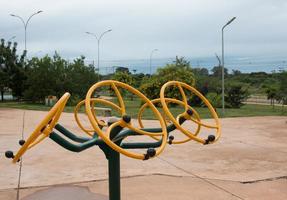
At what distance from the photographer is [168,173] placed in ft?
22.8

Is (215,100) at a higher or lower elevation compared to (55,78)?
lower

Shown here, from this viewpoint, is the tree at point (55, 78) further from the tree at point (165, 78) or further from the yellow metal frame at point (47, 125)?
the yellow metal frame at point (47, 125)

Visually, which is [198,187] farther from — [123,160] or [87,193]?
[123,160]

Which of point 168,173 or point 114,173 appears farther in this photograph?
point 168,173

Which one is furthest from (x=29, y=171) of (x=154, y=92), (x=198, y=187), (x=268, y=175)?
(x=154, y=92)

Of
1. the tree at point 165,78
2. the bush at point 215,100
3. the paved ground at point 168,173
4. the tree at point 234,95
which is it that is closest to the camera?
the paved ground at point 168,173

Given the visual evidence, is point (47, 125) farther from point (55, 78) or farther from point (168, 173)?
point (55, 78)

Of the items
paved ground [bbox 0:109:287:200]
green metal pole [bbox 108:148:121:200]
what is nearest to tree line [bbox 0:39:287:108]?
paved ground [bbox 0:109:287:200]

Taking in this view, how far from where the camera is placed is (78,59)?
31.0 metres

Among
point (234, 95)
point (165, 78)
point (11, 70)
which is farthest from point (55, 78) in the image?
point (234, 95)

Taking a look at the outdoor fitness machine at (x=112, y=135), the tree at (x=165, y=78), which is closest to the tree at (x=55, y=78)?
the tree at (x=165, y=78)

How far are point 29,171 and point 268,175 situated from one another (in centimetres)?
387

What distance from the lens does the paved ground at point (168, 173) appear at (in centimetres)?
576

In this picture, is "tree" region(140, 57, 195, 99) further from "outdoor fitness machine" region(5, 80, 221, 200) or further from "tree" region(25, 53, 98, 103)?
"outdoor fitness machine" region(5, 80, 221, 200)
